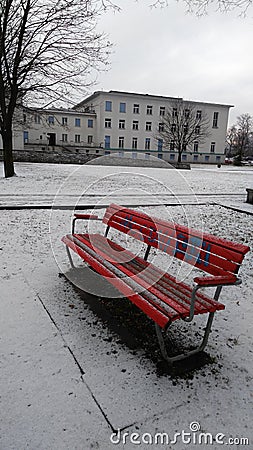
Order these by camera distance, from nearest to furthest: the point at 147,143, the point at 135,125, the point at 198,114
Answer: the point at 198,114, the point at 135,125, the point at 147,143

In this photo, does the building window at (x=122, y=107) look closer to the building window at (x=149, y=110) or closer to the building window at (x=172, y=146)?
the building window at (x=149, y=110)

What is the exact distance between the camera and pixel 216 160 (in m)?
A: 60.2

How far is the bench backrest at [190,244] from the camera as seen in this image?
2492 millimetres

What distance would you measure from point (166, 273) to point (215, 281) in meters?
0.81

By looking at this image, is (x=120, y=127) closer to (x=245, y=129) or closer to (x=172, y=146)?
(x=172, y=146)

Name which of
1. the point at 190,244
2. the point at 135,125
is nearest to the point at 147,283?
the point at 190,244

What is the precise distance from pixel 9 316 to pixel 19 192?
8.09 metres

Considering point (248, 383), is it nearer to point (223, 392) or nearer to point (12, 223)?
point (223, 392)

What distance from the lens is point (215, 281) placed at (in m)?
2.29

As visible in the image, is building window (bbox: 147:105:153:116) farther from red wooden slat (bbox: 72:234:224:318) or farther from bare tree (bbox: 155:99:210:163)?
red wooden slat (bbox: 72:234:224:318)

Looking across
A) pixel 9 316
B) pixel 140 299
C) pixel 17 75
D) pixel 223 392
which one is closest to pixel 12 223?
pixel 9 316

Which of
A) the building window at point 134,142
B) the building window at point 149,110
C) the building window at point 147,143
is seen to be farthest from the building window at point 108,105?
the building window at point 147,143

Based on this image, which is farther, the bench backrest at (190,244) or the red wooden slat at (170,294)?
the bench backrest at (190,244)

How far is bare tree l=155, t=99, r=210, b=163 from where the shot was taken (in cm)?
4757
